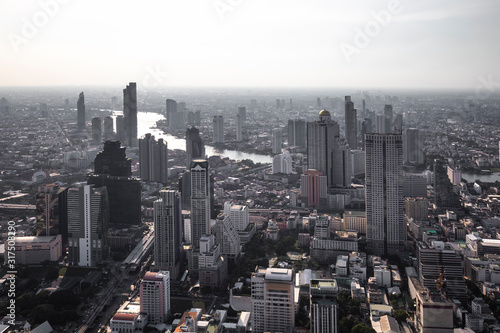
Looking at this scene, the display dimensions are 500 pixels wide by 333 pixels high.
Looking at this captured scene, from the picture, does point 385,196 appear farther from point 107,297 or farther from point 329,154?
point 107,297

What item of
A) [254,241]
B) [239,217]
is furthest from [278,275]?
[239,217]

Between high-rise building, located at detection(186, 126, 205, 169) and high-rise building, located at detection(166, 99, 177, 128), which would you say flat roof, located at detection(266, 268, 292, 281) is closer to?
high-rise building, located at detection(186, 126, 205, 169)

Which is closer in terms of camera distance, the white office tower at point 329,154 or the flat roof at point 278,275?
the flat roof at point 278,275

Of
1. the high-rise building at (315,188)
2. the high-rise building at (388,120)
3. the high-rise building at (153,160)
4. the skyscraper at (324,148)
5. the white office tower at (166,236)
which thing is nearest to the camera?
the white office tower at (166,236)

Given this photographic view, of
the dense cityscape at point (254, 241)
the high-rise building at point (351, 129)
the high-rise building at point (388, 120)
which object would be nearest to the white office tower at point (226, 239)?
the dense cityscape at point (254, 241)

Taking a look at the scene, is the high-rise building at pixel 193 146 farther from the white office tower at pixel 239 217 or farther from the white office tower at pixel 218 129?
the white office tower at pixel 218 129

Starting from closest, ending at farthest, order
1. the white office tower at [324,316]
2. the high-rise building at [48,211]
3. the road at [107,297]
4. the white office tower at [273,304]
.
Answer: the white office tower at [324,316]
the white office tower at [273,304]
the road at [107,297]
the high-rise building at [48,211]

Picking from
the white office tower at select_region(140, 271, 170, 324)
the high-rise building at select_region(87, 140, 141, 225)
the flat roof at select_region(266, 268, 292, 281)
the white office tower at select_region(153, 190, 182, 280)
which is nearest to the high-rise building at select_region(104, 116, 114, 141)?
the high-rise building at select_region(87, 140, 141, 225)
